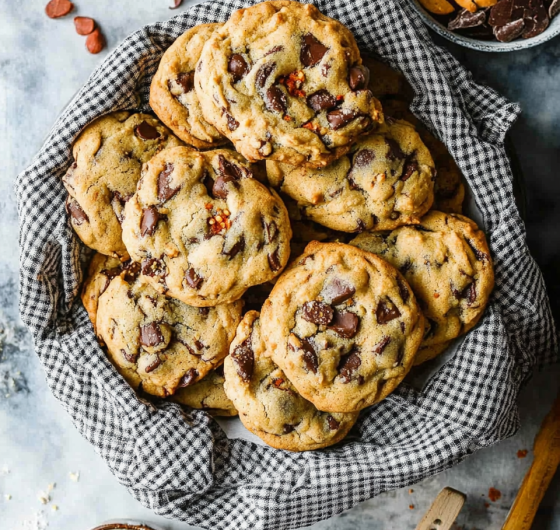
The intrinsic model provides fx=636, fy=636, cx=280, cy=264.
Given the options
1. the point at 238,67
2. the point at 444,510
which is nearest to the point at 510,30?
the point at 238,67

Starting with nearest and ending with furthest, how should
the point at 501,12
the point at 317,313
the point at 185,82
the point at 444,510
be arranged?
1. the point at 317,313
2. the point at 185,82
3. the point at 501,12
4. the point at 444,510

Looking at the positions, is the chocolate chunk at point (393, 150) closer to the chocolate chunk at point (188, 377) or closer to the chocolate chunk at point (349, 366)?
the chocolate chunk at point (349, 366)

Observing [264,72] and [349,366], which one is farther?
[349,366]

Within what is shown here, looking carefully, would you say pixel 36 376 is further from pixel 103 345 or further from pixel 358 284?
pixel 358 284

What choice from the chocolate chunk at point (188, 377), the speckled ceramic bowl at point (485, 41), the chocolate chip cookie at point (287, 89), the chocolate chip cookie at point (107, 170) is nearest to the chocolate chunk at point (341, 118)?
the chocolate chip cookie at point (287, 89)

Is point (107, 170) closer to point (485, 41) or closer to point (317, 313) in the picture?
point (317, 313)

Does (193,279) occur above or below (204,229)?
below

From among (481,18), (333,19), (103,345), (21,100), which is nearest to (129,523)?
(103,345)
